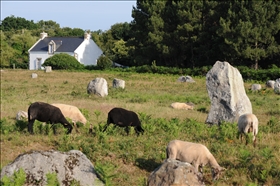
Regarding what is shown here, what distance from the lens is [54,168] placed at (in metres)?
9.55

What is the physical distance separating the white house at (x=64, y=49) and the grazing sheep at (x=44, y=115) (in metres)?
64.0

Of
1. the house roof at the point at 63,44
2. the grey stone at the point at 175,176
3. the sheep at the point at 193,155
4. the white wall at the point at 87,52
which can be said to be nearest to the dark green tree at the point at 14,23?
the house roof at the point at 63,44

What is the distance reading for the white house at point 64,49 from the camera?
3086 inches

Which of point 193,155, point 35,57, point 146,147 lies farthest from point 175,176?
point 35,57

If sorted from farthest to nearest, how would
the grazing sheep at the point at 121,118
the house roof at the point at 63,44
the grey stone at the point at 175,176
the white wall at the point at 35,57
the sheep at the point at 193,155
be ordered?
the white wall at the point at 35,57
the house roof at the point at 63,44
the grazing sheep at the point at 121,118
the sheep at the point at 193,155
the grey stone at the point at 175,176

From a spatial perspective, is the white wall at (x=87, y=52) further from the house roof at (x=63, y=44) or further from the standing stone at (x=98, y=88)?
the standing stone at (x=98, y=88)

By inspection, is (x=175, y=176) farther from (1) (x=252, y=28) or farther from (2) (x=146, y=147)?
(1) (x=252, y=28)

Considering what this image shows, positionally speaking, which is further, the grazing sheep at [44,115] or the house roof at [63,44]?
the house roof at [63,44]

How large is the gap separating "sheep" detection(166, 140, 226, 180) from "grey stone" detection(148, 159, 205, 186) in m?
1.91

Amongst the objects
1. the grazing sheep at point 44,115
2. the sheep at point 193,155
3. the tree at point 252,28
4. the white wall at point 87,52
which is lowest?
the sheep at point 193,155

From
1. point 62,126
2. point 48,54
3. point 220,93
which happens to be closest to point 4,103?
point 62,126

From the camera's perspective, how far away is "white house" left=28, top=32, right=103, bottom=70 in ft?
257

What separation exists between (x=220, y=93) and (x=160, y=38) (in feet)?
134

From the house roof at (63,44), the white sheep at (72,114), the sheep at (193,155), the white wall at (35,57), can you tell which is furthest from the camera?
the white wall at (35,57)
